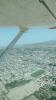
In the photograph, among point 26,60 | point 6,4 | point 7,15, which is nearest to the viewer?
point 6,4

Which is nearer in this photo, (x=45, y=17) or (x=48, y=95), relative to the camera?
(x=45, y=17)

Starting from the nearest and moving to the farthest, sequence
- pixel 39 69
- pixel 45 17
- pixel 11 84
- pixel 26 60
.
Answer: pixel 45 17 → pixel 11 84 → pixel 39 69 → pixel 26 60

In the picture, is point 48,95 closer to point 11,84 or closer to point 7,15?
point 11,84

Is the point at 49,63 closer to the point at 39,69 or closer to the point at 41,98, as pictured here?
the point at 39,69

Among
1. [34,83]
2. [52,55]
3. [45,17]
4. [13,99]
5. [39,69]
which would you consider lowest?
[52,55]

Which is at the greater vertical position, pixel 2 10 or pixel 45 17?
pixel 2 10

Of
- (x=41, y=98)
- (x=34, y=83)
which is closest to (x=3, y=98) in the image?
(x=41, y=98)
